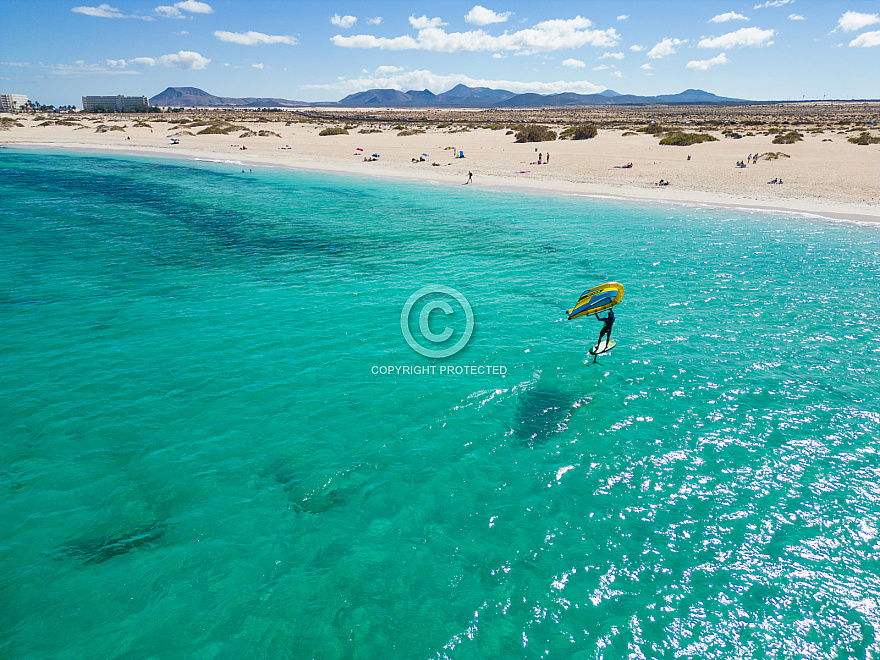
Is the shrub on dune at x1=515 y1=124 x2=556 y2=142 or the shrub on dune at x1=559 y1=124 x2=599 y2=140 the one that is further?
the shrub on dune at x1=559 y1=124 x2=599 y2=140

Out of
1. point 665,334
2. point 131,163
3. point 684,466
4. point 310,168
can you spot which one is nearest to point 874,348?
point 665,334

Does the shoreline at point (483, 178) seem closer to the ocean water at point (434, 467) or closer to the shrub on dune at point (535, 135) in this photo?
the shrub on dune at point (535, 135)

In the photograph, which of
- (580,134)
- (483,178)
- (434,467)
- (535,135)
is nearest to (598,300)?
(434,467)

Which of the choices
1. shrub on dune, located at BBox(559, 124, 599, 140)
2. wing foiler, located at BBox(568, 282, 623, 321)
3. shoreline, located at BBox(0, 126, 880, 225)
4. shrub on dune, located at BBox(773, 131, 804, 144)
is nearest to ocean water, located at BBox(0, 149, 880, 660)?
wing foiler, located at BBox(568, 282, 623, 321)

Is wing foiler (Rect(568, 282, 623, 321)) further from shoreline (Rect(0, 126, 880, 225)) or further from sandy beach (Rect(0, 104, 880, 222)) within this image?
sandy beach (Rect(0, 104, 880, 222))

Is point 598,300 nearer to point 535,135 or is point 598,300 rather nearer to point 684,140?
point 684,140

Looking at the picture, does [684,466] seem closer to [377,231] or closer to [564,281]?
[564,281]

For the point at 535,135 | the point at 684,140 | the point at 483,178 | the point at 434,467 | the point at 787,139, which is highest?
the point at 535,135
